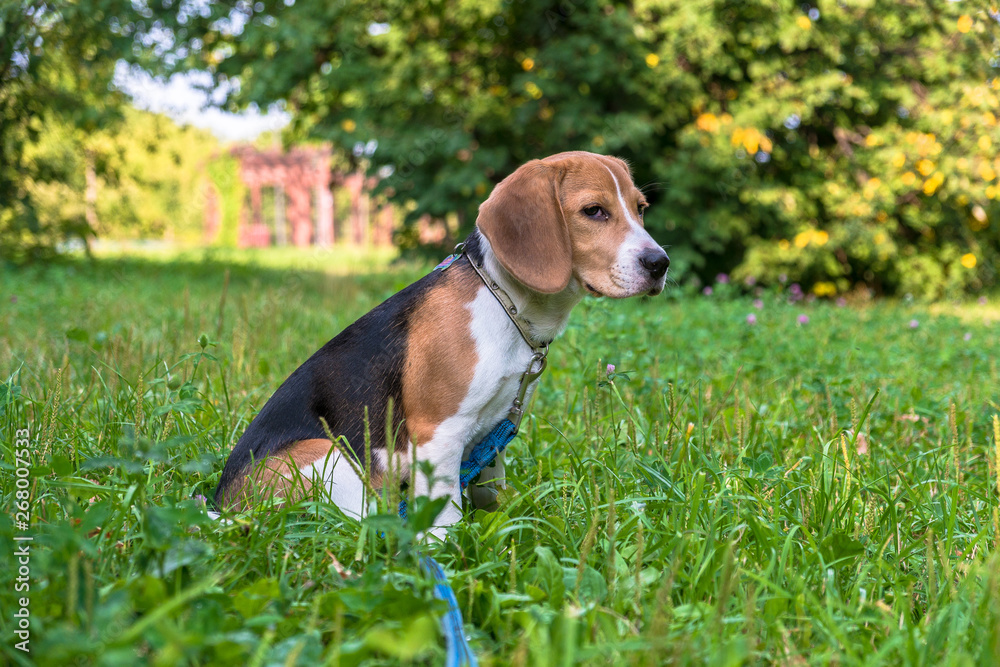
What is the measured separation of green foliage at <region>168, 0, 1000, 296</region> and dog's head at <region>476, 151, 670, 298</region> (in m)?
6.42

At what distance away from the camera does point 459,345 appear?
2455 millimetres

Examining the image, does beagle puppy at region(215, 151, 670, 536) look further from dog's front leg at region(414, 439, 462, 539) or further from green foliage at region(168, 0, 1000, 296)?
green foliage at region(168, 0, 1000, 296)

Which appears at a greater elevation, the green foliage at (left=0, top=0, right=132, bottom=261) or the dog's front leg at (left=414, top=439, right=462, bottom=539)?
the green foliage at (left=0, top=0, right=132, bottom=261)

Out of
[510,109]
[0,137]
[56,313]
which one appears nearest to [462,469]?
[56,313]

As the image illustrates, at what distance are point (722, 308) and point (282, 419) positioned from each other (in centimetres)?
612

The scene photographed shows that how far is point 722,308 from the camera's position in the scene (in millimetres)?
7766

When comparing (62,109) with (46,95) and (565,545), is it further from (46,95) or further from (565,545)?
(565,545)

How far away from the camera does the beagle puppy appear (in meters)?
2.41

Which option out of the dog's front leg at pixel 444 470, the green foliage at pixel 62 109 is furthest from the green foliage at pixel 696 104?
the dog's front leg at pixel 444 470

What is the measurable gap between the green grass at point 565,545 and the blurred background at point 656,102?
597 cm

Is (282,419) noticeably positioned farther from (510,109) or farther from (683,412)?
(510,109)

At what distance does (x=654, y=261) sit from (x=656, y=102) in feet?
24.4

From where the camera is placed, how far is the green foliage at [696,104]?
897 cm

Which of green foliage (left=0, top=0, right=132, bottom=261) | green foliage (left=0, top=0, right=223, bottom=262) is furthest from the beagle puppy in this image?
green foliage (left=0, top=0, right=132, bottom=261)
